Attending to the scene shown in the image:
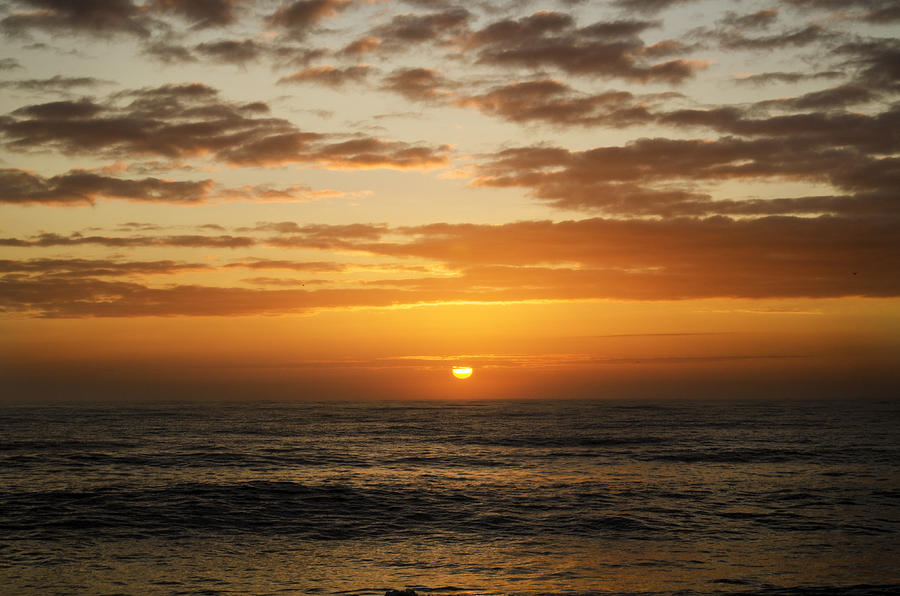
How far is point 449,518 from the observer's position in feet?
89.1

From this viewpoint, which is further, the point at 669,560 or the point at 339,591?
the point at 669,560

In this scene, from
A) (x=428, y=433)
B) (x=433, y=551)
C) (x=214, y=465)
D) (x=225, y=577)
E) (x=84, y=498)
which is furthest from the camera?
(x=428, y=433)

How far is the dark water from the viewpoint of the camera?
18531 mm

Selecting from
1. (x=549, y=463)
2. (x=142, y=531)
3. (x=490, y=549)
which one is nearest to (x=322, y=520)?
(x=142, y=531)

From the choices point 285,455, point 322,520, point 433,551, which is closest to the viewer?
point 433,551

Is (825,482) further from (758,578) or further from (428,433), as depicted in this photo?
(428,433)

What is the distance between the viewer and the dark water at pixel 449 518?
18.5 m

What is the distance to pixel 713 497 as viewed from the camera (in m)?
31.1

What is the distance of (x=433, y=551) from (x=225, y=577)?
21.6 feet

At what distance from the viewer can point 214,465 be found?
42.0m

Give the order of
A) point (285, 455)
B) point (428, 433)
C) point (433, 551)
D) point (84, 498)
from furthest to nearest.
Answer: point (428, 433) → point (285, 455) → point (84, 498) → point (433, 551)

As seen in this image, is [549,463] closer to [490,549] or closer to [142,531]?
[490,549]

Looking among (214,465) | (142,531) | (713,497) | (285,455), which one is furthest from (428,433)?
(142,531)

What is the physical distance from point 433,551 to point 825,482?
24.0 meters
